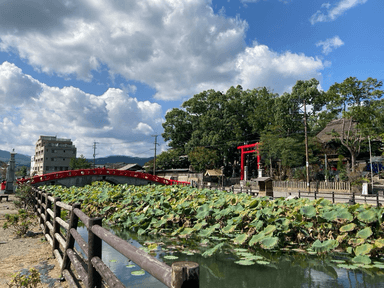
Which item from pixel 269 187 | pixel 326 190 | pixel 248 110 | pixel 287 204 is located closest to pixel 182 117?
pixel 248 110

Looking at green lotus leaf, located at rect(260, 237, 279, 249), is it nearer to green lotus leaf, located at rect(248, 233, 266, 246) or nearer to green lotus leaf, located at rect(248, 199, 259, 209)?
green lotus leaf, located at rect(248, 233, 266, 246)

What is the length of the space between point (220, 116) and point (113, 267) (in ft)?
112

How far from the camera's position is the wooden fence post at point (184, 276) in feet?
4.33

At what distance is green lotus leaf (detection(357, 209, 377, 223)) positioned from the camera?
16.8 ft

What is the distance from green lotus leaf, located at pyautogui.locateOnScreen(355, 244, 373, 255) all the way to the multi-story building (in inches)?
2624

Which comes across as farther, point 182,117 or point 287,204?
point 182,117

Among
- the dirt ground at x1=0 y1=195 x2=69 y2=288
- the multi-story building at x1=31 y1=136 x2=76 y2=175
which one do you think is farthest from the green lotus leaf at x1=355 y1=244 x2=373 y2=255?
the multi-story building at x1=31 y1=136 x2=76 y2=175

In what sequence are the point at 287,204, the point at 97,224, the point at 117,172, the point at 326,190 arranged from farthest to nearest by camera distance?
the point at 117,172 < the point at 326,190 < the point at 287,204 < the point at 97,224

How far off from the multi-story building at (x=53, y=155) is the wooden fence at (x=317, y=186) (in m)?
55.1

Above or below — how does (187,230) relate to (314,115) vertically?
below

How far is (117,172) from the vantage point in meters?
25.5

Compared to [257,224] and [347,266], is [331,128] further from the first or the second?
[347,266]

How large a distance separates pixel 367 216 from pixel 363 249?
82 cm

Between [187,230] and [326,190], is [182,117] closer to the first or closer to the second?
[326,190]
